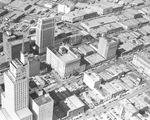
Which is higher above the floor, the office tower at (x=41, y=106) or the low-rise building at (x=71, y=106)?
the office tower at (x=41, y=106)

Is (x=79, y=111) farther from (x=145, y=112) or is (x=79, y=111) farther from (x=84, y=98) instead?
(x=145, y=112)

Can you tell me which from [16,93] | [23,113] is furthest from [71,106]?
[16,93]

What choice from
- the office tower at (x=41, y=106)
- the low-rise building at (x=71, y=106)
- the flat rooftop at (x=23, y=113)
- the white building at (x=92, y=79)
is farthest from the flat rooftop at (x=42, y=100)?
the white building at (x=92, y=79)

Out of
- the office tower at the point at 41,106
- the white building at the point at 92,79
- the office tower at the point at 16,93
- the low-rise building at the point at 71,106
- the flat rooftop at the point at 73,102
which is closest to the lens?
the office tower at the point at 16,93

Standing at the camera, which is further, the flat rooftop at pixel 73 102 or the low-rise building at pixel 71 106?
the flat rooftop at pixel 73 102

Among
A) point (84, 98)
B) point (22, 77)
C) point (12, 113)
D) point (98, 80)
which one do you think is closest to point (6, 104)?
point (12, 113)

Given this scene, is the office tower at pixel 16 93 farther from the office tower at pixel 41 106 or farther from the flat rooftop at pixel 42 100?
the flat rooftop at pixel 42 100
